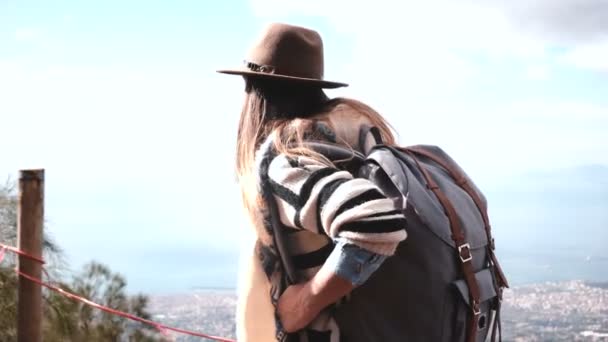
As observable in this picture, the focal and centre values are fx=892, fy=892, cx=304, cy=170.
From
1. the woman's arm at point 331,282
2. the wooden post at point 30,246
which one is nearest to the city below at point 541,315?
the wooden post at point 30,246

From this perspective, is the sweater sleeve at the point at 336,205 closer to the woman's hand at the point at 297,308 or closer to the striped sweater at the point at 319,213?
the striped sweater at the point at 319,213

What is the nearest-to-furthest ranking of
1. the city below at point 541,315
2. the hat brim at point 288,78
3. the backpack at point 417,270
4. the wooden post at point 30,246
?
the backpack at point 417,270 < the hat brim at point 288,78 < the wooden post at point 30,246 < the city below at point 541,315

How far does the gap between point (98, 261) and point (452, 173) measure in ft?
14.0

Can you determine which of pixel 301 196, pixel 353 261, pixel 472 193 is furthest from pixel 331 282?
pixel 472 193

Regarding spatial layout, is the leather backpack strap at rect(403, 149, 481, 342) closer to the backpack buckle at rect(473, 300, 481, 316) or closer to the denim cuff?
the backpack buckle at rect(473, 300, 481, 316)


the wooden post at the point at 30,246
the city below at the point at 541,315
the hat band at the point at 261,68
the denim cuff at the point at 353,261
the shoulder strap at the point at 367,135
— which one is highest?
A: the hat band at the point at 261,68

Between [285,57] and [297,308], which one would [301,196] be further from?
[285,57]

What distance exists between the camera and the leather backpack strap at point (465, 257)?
1791 mm

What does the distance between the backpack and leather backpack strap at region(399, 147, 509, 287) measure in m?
0.08

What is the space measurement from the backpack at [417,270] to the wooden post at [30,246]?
2.57 m

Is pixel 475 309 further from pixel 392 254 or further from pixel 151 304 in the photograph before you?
pixel 151 304

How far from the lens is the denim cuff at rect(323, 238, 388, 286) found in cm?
168

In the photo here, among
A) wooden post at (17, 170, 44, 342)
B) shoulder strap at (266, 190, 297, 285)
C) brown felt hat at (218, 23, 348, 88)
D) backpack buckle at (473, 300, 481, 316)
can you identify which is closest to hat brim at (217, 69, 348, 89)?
brown felt hat at (218, 23, 348, 88)

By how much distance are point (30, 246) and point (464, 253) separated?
9.46 feet
